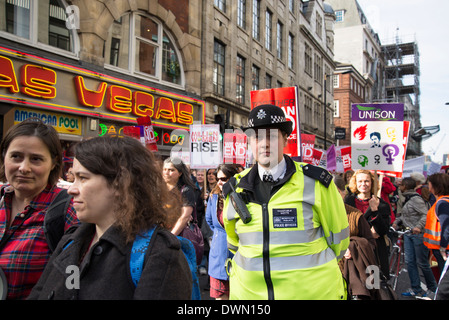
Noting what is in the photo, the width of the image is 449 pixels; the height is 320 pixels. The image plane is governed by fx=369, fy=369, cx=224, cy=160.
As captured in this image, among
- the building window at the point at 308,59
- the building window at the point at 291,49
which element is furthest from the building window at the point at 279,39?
the building window at the point at 308,59

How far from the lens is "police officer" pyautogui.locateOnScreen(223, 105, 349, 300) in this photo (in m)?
2.29

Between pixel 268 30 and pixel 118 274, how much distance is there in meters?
24.8

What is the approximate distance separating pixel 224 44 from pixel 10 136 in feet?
56.2

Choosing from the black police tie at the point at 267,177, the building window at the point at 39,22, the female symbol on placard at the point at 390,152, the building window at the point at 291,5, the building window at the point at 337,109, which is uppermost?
the building window at the point at 291,5

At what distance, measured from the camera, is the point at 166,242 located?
1.51m

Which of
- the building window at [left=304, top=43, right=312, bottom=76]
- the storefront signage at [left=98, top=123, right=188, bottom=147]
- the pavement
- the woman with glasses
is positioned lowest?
the pavement

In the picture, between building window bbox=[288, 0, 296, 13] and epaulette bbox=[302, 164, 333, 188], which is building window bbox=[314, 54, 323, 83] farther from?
epaulette bbox=[302, 164, 333, 188]

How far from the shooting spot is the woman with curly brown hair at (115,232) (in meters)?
1.45

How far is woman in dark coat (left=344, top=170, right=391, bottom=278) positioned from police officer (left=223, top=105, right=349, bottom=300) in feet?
7.46

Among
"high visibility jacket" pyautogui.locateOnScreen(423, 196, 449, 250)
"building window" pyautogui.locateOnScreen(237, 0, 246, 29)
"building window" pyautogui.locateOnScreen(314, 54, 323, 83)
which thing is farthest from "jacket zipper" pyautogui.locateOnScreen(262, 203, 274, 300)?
"building window" pyautogui.locateOnScreen(314, 54, 323, 83)

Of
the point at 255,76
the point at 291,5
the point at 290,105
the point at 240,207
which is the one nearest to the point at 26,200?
the point at 240,207

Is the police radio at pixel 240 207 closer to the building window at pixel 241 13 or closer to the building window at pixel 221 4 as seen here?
the building window at pixel 221 4
